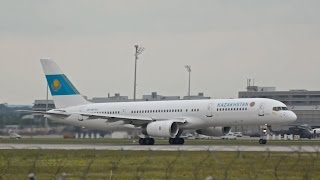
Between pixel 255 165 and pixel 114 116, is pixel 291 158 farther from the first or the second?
pixel 114 116

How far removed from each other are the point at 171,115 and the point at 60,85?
586 inches

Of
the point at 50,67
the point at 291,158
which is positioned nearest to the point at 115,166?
the point at 291,158

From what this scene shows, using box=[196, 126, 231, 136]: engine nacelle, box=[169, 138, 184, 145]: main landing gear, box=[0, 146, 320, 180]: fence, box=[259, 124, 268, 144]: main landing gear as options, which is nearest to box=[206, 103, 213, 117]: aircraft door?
box=[196, 126, 231, 136]: engine nacelle

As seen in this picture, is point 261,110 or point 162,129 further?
point 162,129

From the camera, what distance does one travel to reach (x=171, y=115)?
76.6 m

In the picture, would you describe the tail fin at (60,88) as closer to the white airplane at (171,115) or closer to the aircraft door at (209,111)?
the white airplane at (171,115)

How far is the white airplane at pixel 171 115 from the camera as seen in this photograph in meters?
72.1

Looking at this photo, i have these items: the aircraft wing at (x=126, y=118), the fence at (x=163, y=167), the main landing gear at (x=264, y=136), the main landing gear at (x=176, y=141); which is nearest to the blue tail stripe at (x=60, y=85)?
the aircraft wing at (x=126, y=118)

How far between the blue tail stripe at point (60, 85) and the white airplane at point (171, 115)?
0.10 m

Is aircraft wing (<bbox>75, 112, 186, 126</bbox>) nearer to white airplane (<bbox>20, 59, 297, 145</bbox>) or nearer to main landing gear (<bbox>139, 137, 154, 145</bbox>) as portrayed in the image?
white airplane (<bbox>20, 59, 297, 145</bbox>)

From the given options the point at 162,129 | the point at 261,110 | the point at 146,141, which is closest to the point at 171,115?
the point at 162,129

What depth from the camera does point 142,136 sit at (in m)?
74.9

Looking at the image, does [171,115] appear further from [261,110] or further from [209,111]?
[261,110]

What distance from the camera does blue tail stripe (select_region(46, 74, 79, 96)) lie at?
279 feet
